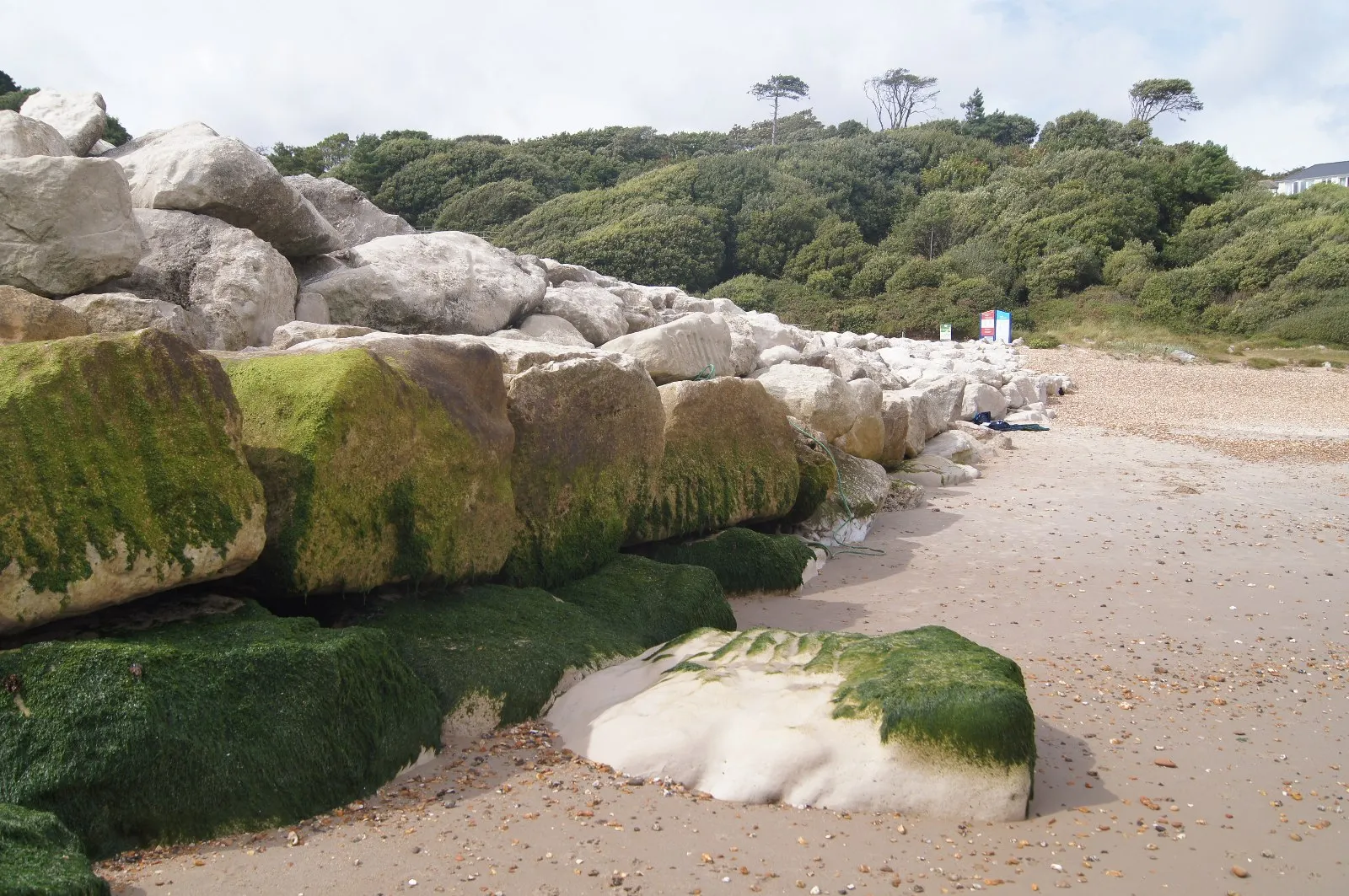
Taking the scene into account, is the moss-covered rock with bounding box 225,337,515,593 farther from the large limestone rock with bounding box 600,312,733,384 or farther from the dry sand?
the large limestone rock with bounding box 600,312,733,384

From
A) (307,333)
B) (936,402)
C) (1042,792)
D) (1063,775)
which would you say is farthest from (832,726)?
(936,402)

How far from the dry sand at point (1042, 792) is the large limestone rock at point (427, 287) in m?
4.11

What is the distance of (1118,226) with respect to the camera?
38469 millimetres

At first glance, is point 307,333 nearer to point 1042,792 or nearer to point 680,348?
point 680,348

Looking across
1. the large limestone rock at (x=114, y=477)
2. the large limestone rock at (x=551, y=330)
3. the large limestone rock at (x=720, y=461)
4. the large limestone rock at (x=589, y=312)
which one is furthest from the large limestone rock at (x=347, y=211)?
the large limestone rock at (x=114, y=477)

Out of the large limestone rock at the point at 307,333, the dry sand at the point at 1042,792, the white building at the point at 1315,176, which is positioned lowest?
the dry sand at the point at 1042,792

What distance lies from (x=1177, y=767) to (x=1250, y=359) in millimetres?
23932

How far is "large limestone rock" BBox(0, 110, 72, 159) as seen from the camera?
25.0 feet

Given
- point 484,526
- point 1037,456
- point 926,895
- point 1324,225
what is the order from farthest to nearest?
point 1324,225 < point 1037,456 < point 484,526 < point 926,895

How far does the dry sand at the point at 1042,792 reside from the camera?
146 inches

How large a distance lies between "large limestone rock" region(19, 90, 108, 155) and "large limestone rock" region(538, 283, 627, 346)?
432cm

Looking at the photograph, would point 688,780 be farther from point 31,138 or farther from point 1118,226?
point 1118,226

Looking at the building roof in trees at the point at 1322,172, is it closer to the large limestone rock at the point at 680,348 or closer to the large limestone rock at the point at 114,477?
the large limestone rock at the point at 680,348

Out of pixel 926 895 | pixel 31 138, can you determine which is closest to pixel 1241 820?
pixel 926 895
